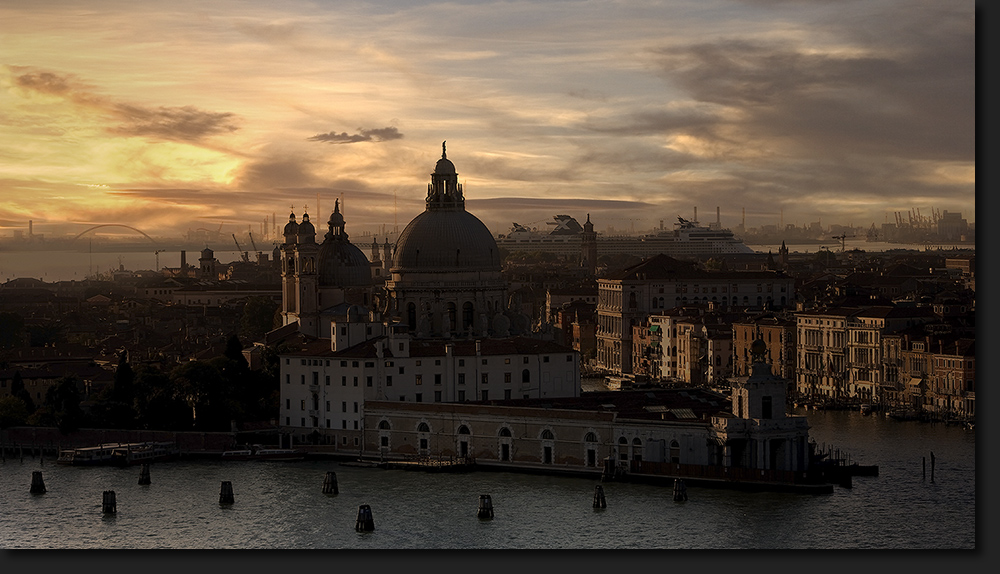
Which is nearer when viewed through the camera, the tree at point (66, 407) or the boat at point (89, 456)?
the boat at point (89, 456)

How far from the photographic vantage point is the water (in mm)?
27109

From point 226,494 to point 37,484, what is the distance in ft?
11.6

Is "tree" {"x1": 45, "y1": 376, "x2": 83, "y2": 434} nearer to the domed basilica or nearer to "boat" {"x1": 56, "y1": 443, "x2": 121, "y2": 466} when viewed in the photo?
"boat" {"x1": 56, "y1": 443, "x2": 121, "y2": 466}

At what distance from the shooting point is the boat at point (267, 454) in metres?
36.1

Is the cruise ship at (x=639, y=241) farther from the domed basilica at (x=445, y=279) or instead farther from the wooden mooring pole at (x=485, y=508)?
the wooden mooring pole at (x=485, y=508)

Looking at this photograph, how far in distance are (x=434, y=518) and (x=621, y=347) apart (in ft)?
109

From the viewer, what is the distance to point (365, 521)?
28250 mm

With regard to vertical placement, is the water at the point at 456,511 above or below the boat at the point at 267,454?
below

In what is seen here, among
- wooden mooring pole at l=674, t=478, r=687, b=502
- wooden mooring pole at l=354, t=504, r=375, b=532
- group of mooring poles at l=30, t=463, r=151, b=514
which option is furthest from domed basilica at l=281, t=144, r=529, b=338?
wooden mooring pole at l=354, t=504, r=375, b=532

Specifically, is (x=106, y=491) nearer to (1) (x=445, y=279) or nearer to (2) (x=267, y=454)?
(2) (x=267, y=454)

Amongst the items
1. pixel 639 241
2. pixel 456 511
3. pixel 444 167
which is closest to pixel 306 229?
pixel 444 167

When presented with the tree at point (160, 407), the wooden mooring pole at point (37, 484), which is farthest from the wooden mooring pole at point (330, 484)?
the tree at point (160, 407)

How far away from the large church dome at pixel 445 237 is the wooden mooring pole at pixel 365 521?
15398mm

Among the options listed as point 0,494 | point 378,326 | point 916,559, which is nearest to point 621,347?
point 378,326
